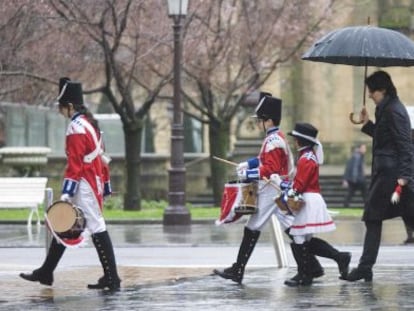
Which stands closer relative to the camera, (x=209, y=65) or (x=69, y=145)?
(x=69, y=145)

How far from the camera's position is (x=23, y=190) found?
26.2m

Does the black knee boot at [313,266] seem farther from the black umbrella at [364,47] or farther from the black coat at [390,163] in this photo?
the black umbrella at [364,47]

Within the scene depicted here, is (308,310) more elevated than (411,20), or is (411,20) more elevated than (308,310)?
(411,20)

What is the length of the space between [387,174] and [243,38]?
21.3m

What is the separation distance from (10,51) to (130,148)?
4052 millimetres

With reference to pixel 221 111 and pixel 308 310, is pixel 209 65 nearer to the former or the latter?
pixel 221 111

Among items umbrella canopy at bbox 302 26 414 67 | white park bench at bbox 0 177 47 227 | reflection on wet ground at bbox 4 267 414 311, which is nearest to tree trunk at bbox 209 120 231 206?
white park bench at bbox 0 177 47 227

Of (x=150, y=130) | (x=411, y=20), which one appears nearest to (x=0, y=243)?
(x=411, y=20)

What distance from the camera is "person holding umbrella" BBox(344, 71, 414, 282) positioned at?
12.0 meters

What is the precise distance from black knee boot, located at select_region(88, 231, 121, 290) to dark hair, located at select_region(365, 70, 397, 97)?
9.77ft

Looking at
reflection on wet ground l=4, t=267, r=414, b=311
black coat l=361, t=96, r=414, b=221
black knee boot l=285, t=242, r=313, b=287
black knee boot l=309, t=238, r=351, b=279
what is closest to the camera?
reflection on wet ground l=4, t=267, r=414, b=311

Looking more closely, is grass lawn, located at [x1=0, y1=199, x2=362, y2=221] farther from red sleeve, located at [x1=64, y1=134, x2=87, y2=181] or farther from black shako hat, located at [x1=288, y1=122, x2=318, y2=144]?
red sleeve, located at [x1=64, y1=134, x2=87, y2=181]

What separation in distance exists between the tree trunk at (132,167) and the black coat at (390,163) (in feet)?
63.2

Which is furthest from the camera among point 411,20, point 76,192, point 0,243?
point 411,20
